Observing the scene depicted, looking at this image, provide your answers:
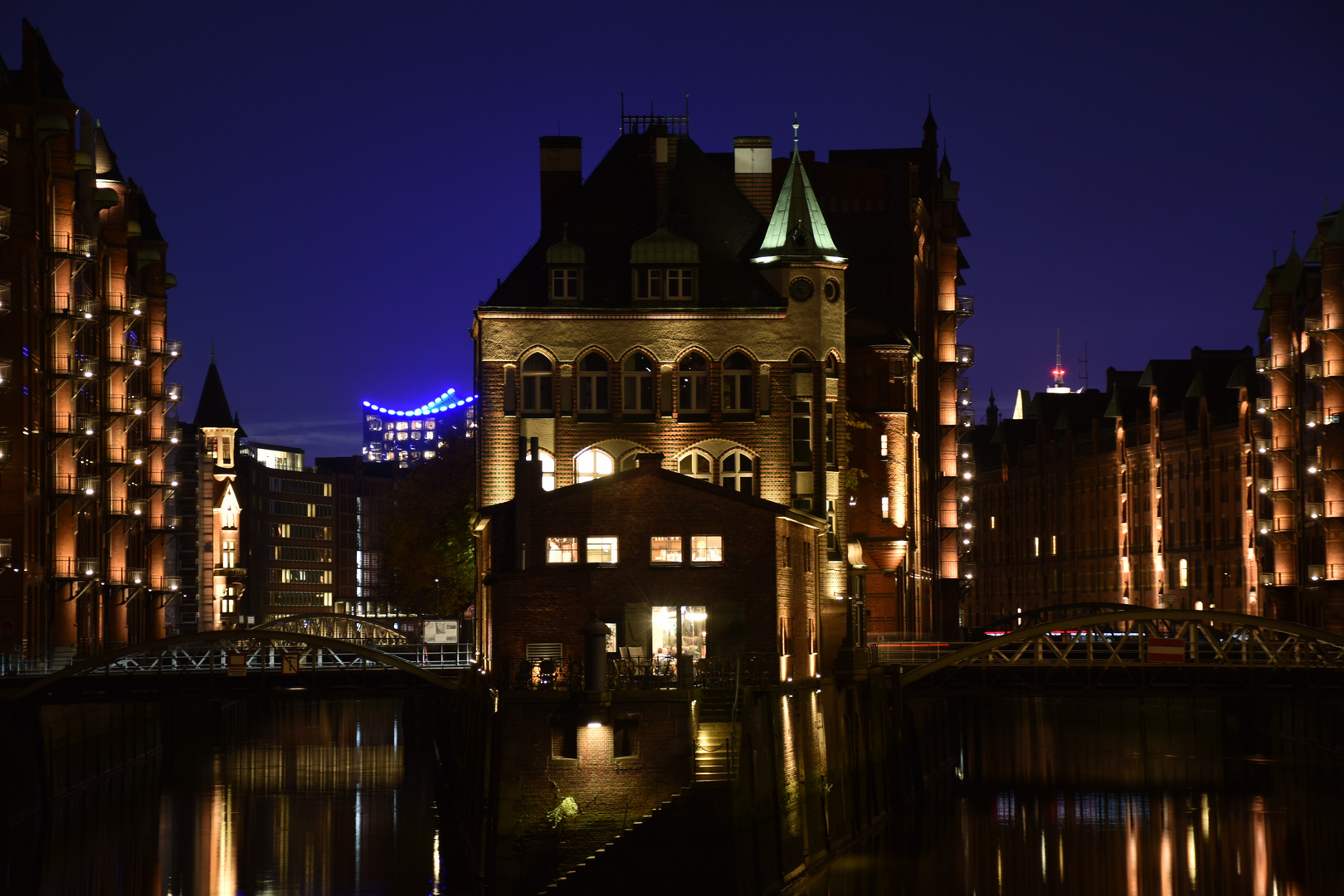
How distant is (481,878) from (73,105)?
43.9 metres

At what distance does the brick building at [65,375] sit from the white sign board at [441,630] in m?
14.6

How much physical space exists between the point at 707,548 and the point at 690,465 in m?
15.0

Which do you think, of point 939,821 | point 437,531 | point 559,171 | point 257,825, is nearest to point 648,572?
point 939,821

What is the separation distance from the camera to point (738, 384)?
68312mm

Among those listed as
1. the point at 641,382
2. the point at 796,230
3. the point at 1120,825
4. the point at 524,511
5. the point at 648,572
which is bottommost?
the point at 1120,825

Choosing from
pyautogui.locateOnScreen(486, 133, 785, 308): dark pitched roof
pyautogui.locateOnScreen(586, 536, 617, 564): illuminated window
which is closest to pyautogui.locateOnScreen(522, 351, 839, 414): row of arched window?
pyautogui.locateOnScreen(486, 133, 785, 308): dark pitched roof

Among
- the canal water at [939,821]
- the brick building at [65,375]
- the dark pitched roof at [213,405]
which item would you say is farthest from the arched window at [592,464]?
the dark pitched roof at [213,405]

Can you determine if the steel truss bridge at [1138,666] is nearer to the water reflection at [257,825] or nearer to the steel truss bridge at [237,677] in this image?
the steel truss bridge at [237,677]

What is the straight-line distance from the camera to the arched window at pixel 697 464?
68.2m

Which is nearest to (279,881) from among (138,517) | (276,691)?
(276,691)

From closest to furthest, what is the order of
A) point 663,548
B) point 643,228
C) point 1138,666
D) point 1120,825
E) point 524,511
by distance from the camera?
1. point 663,548
2. point 524,511
3. point 1120,825
4. point 1138,666
5. point 643,228

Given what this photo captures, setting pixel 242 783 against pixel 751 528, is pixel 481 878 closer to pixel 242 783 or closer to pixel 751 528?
pixel 751 528

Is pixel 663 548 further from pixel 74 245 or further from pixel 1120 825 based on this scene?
pixel 74 245

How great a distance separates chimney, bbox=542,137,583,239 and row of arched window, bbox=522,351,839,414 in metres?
9.30
